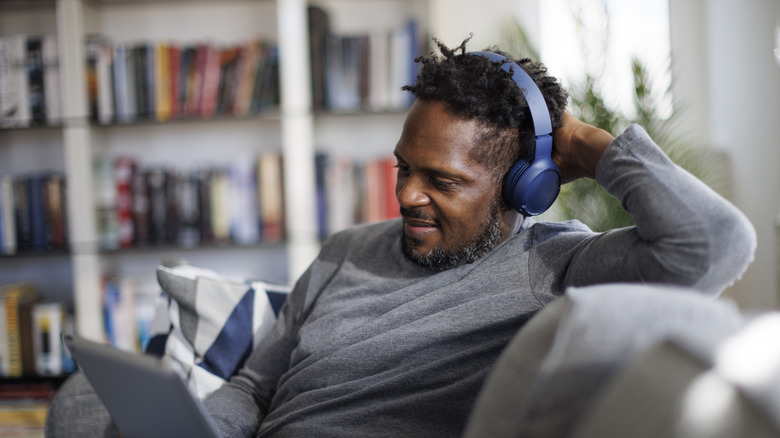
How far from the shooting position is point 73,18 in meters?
2.21

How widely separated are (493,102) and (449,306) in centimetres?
37

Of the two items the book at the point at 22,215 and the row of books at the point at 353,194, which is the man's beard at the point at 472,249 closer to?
the row of books at the point at 353,194

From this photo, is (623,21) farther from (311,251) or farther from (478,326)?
(478,326)

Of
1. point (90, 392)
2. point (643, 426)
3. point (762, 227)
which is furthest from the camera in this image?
point (762, 227)

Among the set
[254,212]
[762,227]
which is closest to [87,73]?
[254,212]

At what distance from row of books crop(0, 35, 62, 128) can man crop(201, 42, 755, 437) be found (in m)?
1.71

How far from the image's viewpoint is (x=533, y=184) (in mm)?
999

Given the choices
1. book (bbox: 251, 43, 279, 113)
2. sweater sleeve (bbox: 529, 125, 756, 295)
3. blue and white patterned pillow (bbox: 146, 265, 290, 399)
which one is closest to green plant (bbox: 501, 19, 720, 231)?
sweater sleeve (bbox: 529, 125, 756, 295)

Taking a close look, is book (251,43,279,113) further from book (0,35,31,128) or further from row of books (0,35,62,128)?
book (0,35,31,128)

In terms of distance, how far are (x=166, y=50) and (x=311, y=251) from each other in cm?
96

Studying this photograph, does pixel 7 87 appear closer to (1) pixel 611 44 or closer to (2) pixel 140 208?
(2) pixel 140 208

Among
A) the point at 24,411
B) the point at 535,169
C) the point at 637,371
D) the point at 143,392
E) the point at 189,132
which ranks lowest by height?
the point at 24,411

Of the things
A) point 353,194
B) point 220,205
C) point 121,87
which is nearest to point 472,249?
point 353,194

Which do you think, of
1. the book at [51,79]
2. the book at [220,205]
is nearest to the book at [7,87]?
the book at [51,79]
